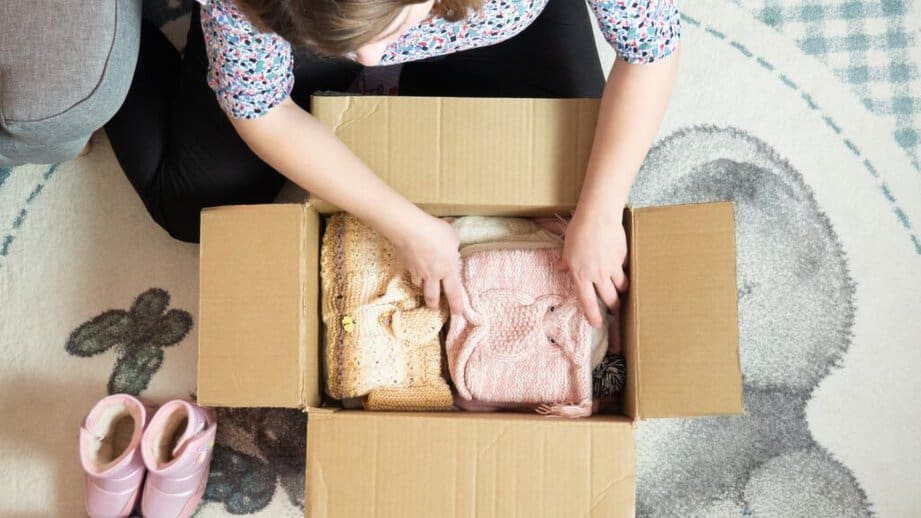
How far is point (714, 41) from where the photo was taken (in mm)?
1041

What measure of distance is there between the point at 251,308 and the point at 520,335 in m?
0.28

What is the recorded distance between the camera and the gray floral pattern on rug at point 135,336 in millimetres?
1017

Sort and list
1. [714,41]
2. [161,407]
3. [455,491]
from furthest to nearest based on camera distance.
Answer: [714,41], [161,407], [455,491]

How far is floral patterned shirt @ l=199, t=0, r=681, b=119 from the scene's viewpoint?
64 centimetres

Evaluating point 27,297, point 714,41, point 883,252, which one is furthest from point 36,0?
point 883,252

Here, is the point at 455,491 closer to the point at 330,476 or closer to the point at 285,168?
the point at 330,476

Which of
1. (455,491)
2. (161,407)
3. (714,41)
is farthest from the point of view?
(714,41)

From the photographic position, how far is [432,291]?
79 centimetres

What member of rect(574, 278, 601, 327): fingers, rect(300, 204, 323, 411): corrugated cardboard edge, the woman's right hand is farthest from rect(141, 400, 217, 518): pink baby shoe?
rect(574, 278, 601, 327): fingers

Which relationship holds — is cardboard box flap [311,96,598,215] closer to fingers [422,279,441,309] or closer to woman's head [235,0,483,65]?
fingers [422,279,441,309]

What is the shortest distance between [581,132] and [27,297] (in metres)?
0.81

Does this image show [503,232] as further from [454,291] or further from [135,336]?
[135,336]

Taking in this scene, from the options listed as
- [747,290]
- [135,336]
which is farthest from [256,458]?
[747,290]

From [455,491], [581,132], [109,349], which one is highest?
[581,132]
